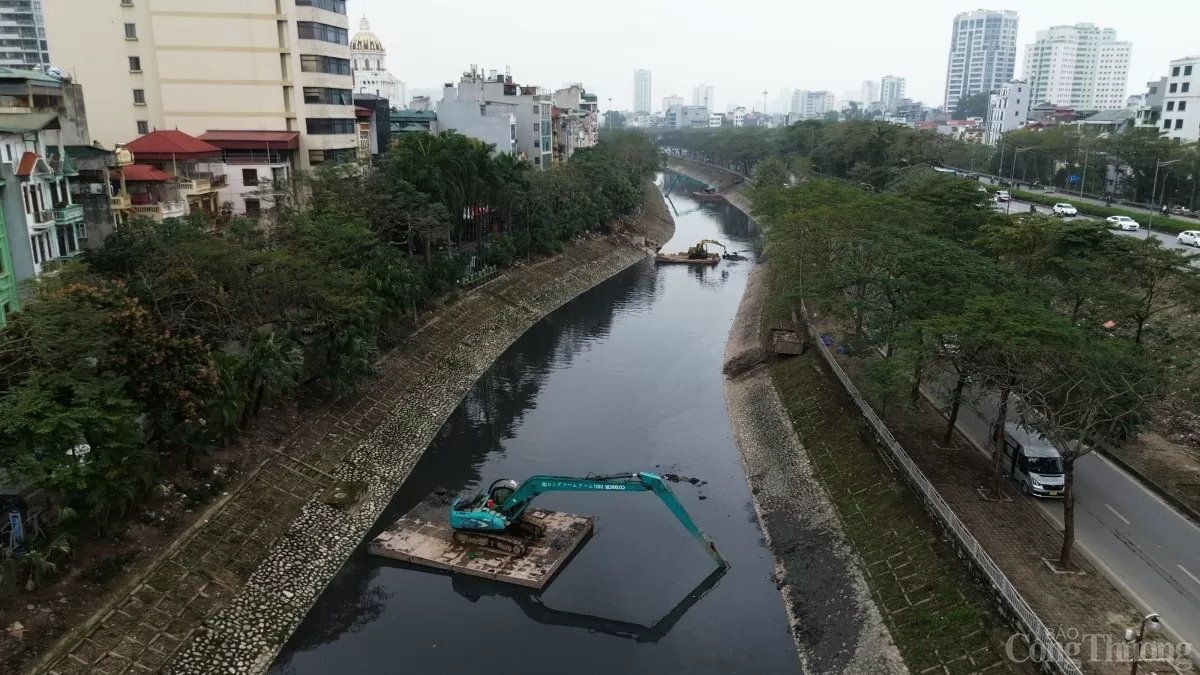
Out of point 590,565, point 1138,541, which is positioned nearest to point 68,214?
point 590,565

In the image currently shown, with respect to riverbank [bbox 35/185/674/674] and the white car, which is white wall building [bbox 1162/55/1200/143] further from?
riverbank [bbox 35/185/674/674]

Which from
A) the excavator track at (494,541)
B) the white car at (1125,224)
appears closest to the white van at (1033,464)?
the excavator track at (494,541)

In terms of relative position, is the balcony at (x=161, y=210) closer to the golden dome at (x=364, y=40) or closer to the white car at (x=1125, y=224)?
the white car at (x=1125, y=224)

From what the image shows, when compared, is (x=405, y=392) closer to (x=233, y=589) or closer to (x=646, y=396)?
(x=646, y=396)

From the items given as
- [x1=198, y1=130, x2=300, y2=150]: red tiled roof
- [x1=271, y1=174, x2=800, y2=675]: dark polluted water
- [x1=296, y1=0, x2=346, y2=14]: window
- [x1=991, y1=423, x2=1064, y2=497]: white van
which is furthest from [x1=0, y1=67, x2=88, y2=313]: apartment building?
[x1=991, y1=423, x2=1064, y2=497]: white van

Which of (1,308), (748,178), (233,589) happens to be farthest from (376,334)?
(748,178)

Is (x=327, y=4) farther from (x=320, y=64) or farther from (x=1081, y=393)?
(x=1081, y=393)
